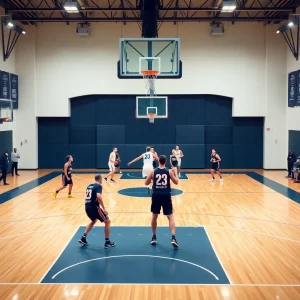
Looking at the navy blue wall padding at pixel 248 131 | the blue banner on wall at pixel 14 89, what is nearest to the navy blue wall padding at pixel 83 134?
the blue banner on wall at pixel 14 89

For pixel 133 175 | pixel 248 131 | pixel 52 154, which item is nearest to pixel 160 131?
pixel 133 175

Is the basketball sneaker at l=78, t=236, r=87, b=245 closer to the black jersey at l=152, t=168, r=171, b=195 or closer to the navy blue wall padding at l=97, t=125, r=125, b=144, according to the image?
the black jersey at l=152, t=168, r=171, b=195

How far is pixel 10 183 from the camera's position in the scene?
21.0 meters

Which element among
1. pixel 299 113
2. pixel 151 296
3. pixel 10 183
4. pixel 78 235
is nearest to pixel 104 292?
pixel 151 296

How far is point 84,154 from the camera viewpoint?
27.7m

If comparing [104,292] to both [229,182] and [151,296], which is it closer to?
[151,296]

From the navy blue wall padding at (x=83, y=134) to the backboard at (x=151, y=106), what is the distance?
6.21 meters

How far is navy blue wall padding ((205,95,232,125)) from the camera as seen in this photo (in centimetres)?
2725

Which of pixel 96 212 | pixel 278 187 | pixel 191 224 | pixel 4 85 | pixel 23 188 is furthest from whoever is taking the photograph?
pixel 4 85

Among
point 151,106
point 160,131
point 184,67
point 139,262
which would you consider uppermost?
point 184,67

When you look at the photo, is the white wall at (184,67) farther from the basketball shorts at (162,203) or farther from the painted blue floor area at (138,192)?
the basketball shorts at (162,203)

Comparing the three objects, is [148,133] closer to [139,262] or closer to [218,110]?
[218,110]

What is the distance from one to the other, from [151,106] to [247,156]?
27.9 ft

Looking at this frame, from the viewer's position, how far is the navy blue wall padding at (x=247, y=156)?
27.5 metres
